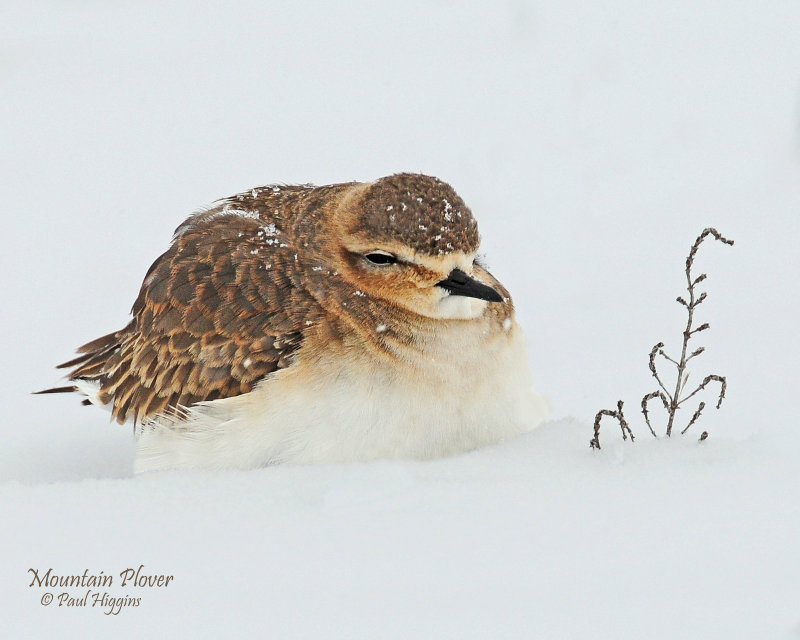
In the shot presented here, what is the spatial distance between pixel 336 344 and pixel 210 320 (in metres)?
0.80

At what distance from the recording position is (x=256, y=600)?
3363 mm

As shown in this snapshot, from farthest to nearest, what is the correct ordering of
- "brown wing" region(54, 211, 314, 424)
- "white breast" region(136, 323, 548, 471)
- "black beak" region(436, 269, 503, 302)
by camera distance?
"brown wing" region(54, 211, 314, 424) < "black beak" region(436, 269, 503, 302) < "white breast" region(136, 323, 548, 471)

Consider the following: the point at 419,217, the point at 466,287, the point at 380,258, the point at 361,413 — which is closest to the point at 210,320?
the point at 380,258

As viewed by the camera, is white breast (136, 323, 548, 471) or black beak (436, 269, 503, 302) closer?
white breast (136, 323, 548, 471)

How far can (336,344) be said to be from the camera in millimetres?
4949

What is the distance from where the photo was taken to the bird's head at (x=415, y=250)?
16.6 ft

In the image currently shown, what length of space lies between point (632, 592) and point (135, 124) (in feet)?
30.6

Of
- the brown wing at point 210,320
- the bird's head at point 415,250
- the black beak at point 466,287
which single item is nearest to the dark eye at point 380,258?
the bird's head at point 415,250

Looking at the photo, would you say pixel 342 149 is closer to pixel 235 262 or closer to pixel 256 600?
pixel 235 262

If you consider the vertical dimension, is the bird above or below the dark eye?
below

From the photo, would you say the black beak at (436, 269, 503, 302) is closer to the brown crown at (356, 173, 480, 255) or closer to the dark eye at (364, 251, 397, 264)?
the brown crown at (356, 173, 480, 255)

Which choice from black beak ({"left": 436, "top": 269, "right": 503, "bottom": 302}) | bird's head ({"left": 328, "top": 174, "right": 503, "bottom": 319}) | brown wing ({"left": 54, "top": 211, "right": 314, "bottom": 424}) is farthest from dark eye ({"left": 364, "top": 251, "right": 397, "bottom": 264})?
brown wing ({"left": 54, "top": 211, "right": 314, "bottom": 424})

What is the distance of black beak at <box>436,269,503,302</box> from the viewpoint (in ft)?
16.4

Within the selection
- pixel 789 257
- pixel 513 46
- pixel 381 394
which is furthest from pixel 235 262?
pixel 513 46
